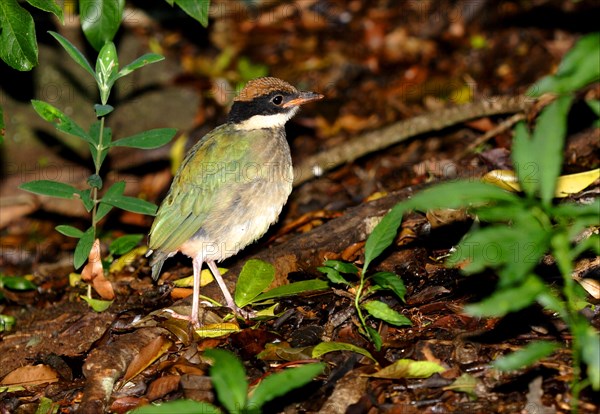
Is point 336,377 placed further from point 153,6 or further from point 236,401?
point 153,6

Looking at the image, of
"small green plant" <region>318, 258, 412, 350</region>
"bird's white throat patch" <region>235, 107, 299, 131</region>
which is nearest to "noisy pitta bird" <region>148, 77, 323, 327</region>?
"bird's white throat patch" <region>235, 107, 299, 131</region>

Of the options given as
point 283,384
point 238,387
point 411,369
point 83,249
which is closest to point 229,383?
point 238,387

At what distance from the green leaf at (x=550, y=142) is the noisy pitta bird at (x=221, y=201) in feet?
11.0

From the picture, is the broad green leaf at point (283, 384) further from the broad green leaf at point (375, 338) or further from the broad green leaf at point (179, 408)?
the broad green leaf at point (375, 338)

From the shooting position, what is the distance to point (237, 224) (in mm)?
6484

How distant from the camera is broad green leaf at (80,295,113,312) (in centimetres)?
641

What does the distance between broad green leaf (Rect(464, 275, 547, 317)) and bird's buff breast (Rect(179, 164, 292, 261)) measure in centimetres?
332

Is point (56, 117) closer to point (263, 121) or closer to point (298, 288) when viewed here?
point (263, 121)

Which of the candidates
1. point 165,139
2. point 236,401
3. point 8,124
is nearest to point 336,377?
point 236,401

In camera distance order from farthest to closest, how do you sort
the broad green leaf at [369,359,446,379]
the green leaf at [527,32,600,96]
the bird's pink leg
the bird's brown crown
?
the bird's brown crown < the bird's pink leg < the broad green leaf at [369,359,446,379] < the green leaf at [527,32,600,96]

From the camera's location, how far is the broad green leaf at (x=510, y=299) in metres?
3.26

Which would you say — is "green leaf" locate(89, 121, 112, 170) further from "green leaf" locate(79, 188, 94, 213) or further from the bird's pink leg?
the bird's pink leg

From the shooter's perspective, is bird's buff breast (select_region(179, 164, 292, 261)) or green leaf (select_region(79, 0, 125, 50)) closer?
green leaf (select_region(79, 0, 125, 50))

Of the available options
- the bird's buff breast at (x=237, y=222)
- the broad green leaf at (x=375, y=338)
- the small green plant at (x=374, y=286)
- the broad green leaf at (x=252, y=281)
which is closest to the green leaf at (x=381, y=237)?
the small green plant at (x=374, y=286)
